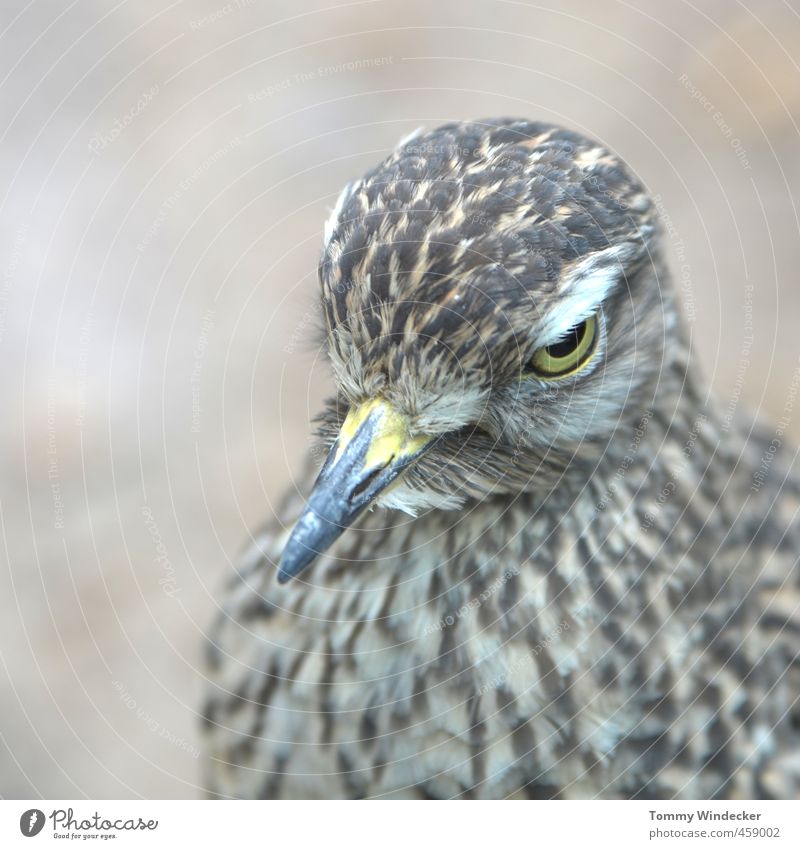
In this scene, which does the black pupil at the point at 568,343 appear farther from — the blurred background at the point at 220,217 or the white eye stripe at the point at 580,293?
the blurred background at the point at 220,217

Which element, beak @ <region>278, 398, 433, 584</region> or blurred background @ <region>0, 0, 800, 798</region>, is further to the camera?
blurred background @ <region>0, 0, 800, 798</region>

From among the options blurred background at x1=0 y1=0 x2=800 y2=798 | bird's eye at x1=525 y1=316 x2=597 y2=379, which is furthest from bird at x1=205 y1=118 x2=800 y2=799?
blurred background at x1=0 y1=0 x2=800 y2=798

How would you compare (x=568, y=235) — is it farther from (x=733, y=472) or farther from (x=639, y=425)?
(x=733, y=472)

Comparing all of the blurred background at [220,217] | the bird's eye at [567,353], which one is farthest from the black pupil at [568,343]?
the blurred background at [220,217]

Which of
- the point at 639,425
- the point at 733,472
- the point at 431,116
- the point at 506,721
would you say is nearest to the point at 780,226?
the point at 431,116

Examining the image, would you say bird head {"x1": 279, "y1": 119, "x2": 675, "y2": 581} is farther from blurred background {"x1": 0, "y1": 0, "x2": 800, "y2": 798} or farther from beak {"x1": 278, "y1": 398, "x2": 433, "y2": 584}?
blurred background {"x1": 0, "y1": 0, "x2": 800, "y2": 798}

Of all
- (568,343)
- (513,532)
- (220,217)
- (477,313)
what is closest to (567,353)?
(568,343)
